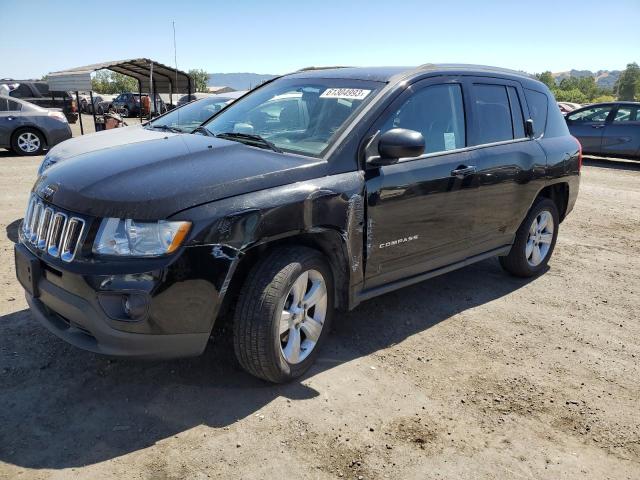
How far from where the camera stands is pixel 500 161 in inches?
169

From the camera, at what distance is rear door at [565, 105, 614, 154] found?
45.7 ft

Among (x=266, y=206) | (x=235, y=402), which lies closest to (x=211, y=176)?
(x=266, y=206)

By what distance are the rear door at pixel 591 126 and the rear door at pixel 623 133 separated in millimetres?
145

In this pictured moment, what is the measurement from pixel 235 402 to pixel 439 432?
109 centimetres

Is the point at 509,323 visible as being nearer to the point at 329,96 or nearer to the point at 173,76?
the point at 329,96

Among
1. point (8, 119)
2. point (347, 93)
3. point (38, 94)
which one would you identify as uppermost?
point (38, 94)

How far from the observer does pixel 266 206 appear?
9.09 ft

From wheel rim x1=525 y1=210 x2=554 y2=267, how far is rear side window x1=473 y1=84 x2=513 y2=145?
955 mm

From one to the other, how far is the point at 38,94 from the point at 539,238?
58.7 feet

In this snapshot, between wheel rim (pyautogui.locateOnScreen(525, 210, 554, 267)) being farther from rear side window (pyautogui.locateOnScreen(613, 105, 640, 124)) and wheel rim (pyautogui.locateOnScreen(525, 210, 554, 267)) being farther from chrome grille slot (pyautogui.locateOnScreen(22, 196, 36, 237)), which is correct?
rear side window (pyautogui.locateOnScreen(613, 105, 640, 124))

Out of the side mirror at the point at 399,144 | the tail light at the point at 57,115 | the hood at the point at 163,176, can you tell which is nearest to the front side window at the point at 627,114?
the side mirror at the point at 399,144

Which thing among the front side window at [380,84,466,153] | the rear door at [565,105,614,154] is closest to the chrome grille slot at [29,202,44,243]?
the front side window at [380,84,466,153]

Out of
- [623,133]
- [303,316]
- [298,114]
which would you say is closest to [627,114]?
[623,133]

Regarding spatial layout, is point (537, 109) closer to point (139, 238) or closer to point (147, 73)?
point (139, 238)
